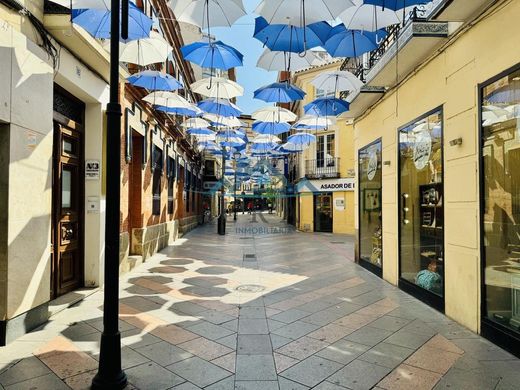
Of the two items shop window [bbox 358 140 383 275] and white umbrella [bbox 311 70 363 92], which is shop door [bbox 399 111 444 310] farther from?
white umbrella [bbox 311 70 363 92]

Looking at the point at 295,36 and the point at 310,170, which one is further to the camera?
the point at 310,170

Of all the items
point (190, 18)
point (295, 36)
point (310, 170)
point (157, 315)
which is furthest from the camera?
point (310, 170)

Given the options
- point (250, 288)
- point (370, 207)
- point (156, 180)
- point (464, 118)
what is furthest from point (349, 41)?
point (156, 180)

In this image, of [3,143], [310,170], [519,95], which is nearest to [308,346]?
[519,95]

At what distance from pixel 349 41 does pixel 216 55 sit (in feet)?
8.80

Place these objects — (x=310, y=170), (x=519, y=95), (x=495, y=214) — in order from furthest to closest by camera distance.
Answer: (x=310, y=170) → (x=495, y=214) → (x=519, y=95)

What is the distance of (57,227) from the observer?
628 cm

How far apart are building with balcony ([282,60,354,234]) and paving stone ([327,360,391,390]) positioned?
18.2 m

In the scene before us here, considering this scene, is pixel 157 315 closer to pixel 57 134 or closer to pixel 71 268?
pixel 71 268

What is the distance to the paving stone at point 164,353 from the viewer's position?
13.0 ft

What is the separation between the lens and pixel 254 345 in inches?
175

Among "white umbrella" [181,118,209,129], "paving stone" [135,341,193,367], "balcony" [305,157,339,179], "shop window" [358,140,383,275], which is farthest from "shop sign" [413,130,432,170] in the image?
"balcony" [305,157,339,179]

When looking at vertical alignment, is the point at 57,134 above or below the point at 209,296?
above

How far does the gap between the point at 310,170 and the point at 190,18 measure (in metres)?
18.6
